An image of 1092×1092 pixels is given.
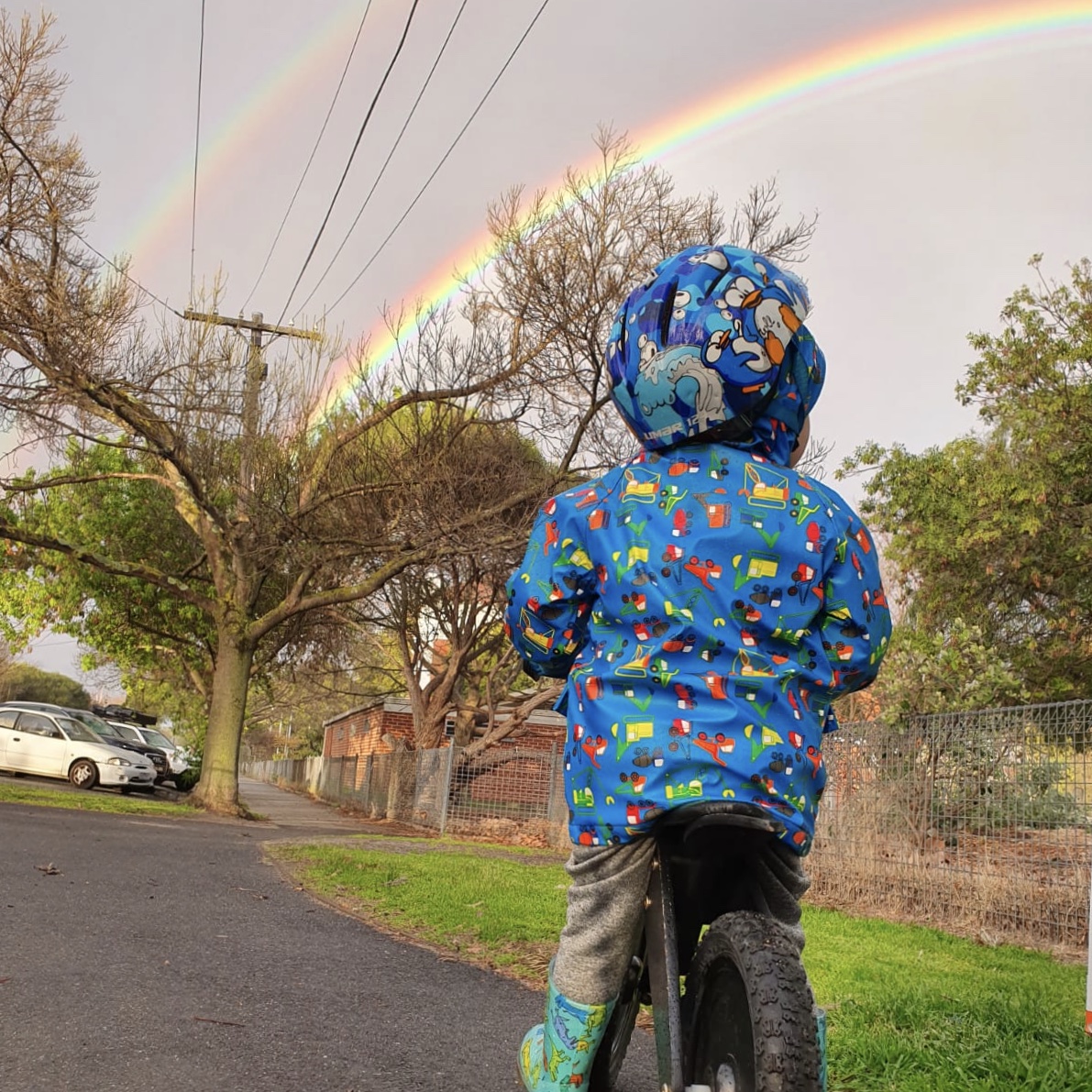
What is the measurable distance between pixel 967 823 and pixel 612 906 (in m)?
6.34

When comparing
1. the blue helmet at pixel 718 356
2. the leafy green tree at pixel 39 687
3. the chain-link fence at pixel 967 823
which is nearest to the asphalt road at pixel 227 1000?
the blue helmet at pixel 718 356

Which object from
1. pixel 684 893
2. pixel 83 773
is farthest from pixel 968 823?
pixel 83 773

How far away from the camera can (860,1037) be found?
3.65 metres

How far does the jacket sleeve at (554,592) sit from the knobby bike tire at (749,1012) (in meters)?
0.71

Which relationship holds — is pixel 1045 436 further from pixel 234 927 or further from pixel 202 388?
pixel 234 927

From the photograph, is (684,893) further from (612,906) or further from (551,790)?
(551,790)

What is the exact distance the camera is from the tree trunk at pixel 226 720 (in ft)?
59.7

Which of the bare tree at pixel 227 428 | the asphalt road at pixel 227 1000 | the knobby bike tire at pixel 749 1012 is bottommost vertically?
the asphalt road at pixel 227 1000

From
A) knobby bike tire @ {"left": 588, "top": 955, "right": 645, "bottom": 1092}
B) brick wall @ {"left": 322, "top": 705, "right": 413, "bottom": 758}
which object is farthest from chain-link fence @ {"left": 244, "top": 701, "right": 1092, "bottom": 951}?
brick wall @ {"left": 322, "top": 705, "right": 413, "bottom": 758}

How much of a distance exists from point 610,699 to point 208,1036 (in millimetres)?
2262

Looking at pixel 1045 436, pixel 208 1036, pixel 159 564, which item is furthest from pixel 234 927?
pixel 159 564

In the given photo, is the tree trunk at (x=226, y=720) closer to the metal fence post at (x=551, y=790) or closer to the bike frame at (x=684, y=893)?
the metal fence post at (x=551, y=790)

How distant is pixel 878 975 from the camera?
5.11 m

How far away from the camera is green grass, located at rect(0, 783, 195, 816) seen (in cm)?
1447
